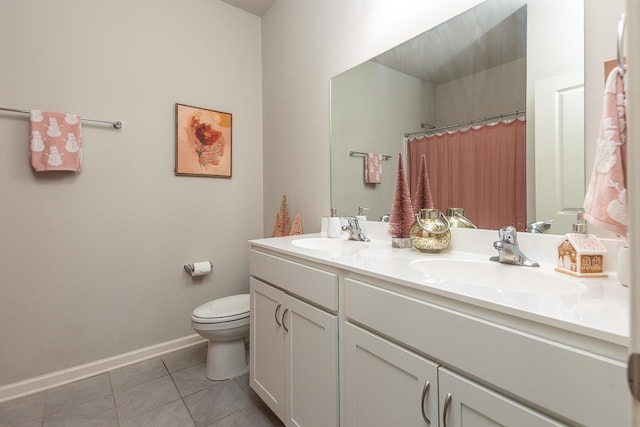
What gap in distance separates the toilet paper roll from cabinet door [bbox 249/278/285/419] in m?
0.81

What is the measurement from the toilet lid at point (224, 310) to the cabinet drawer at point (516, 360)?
3.78 ft

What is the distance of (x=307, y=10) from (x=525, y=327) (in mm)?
2228

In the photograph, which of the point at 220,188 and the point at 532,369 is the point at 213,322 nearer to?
the point at 220,188

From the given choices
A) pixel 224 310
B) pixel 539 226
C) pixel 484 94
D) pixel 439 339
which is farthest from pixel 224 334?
pixel 484 94

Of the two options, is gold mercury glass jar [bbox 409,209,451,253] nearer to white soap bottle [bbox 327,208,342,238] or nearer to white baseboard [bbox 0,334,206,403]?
white soap bottle [bbox 327,208,342,238]

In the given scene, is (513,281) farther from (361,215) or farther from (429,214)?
(361,215)

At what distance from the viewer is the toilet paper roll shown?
2.20 m

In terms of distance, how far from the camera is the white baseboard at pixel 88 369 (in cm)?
167

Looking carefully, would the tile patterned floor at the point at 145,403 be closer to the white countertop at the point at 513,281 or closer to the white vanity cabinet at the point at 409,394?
the white vanity cabinet at the point at 409,394

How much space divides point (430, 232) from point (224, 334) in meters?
1.30

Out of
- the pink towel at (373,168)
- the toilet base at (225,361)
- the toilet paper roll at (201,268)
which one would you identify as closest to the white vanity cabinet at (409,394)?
the pink towel at (373,168)

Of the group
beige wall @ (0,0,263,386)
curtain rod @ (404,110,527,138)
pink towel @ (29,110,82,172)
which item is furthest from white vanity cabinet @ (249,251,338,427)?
pink towel @ (29,110,82,172)

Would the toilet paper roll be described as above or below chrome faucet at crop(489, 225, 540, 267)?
below

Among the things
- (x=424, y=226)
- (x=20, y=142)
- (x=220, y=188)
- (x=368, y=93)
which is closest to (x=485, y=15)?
(x=368, y=93)
